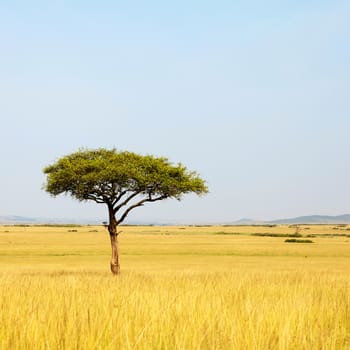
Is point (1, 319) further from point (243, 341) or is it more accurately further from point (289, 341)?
point (289, 341)

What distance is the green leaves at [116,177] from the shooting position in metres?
34.3

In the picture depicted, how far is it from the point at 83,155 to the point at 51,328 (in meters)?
31.5

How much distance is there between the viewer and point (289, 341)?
489cm

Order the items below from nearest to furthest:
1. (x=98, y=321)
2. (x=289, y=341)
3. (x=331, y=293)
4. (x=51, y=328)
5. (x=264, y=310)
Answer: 1. (x=289, y=341)
2. (x=51, y=328)
3. (x=98, y=321)
4. (x=264, y=310)
5. (x=331, y=293)

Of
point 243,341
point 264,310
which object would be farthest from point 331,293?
point 243,341

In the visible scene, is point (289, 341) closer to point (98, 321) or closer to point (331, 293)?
point (98, 321)

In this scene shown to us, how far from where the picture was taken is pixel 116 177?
34.2m

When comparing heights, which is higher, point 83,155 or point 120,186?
point 83,155

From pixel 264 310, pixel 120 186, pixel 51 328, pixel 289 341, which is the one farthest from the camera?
pixel 120 186

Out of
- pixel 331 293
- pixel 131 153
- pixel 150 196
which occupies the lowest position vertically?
pixel 331 293

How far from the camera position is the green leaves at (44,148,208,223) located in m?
34.3

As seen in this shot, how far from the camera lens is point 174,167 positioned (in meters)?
35.7

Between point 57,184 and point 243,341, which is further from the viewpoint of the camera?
point 57,184

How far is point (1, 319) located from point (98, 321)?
1239mm
